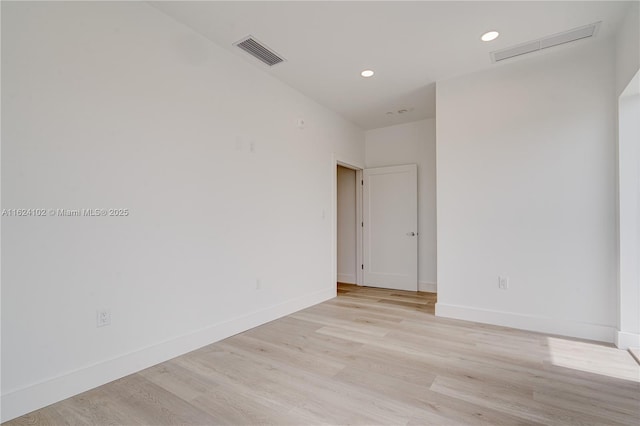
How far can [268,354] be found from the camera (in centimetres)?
257

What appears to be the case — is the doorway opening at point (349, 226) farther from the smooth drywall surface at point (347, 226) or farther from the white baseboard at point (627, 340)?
the white baseboard at point (627, 340)

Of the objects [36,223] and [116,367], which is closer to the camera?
[36,223]

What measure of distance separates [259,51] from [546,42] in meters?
2.74

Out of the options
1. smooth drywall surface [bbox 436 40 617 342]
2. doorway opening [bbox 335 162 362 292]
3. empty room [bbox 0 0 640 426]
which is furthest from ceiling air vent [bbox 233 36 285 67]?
doorway opening [bbox 335 162 362 292]

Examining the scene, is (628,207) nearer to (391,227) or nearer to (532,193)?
(532,193)

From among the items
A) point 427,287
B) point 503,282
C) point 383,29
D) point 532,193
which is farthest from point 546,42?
point 427,287

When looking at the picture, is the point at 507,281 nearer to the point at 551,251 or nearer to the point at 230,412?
the point at 551,251

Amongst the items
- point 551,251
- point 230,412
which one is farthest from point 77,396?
point 551,251

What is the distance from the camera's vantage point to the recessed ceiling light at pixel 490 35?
9.11ft

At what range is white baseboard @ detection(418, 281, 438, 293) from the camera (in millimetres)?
4953

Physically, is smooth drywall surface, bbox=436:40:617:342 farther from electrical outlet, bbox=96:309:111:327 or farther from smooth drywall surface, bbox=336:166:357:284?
electrical outlet, bbox=96:309:111:327

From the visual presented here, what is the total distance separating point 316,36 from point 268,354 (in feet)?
9.26

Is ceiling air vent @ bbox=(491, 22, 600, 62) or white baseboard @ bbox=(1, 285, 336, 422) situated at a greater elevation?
ceiling air vent @ bbox=(491, 22, 600, 62)

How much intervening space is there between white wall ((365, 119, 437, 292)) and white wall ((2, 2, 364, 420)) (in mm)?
2573
